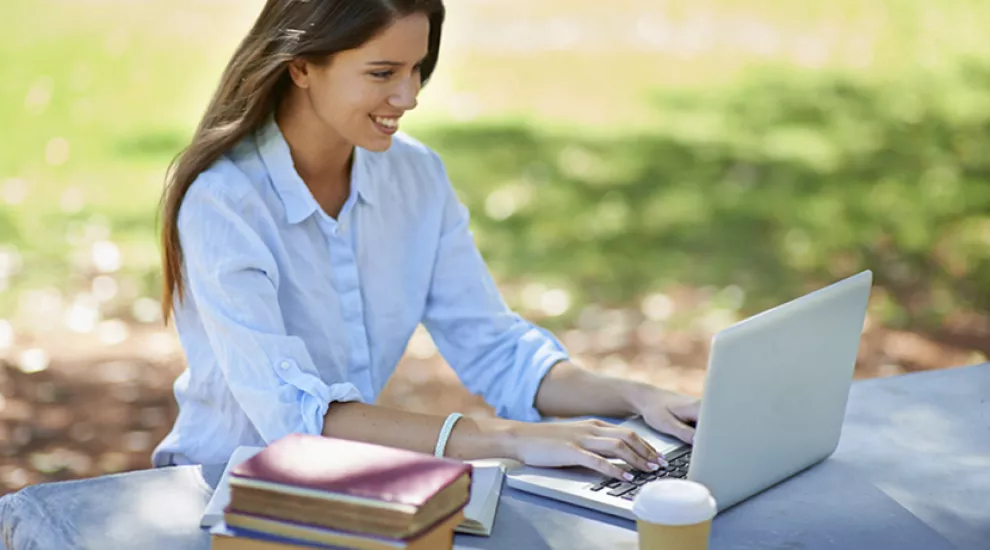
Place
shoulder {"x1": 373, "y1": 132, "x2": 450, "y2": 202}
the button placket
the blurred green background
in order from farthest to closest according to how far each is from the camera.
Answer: the blurred green background < shoulder {"x1": 373, "y1": 132, "x2": 450, "y2": 202} < the button placket

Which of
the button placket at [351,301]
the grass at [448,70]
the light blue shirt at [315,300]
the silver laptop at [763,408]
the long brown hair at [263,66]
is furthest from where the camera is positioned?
the grass at [448,70]

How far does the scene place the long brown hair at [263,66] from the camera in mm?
2439

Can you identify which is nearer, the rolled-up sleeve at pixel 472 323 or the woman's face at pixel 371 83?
the woman's face at pixel 371 83

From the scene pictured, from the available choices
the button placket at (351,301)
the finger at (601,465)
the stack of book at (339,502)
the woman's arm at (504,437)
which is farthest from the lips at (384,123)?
the stack of book at (339,502)

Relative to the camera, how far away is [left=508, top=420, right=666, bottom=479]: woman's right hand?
6.99 ft

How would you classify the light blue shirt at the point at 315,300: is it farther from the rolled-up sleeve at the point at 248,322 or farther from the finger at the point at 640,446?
the finger at the point at 640,446

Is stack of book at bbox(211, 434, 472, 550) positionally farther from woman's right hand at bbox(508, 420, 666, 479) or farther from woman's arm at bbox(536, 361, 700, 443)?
woman's arm at bbox(536, 361, 700, 443)

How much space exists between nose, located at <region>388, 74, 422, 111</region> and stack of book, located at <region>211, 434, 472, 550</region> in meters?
0.98

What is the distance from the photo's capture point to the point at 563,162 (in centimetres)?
827

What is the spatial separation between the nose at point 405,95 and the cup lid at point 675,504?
3.46 ft

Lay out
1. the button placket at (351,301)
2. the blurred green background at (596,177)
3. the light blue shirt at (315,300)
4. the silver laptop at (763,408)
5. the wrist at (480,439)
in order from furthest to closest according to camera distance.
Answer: the blurred green background at (596,177) < the button placket at (351,301) < the light blue shirt at (315,300) < the wrist at (480,439) < the silver laptop at (763,408)

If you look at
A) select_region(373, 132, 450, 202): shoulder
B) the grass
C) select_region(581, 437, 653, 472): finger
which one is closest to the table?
select_region(581, 437, 653, 472): finger

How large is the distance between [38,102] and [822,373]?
7.62 meters

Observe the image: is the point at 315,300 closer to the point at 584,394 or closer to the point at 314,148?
the point at 314,148
